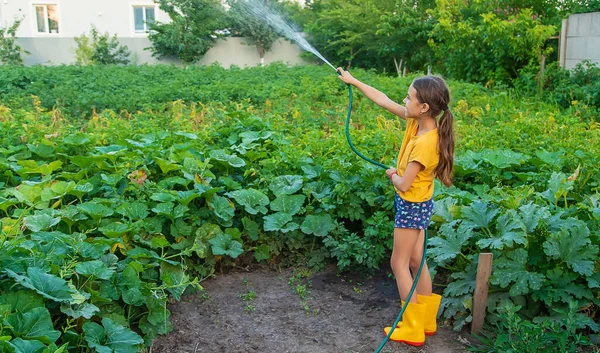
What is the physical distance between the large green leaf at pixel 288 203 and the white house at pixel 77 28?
1995 centimetres

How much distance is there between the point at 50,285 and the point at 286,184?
2059 mm

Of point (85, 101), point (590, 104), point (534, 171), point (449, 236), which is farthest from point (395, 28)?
point (449, 236)

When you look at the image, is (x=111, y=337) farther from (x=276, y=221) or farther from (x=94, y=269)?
(x=276, y=221)

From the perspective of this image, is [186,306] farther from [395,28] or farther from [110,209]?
[395,28]

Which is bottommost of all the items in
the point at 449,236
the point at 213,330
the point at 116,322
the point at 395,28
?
the point at 213,330

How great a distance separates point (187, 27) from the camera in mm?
22969

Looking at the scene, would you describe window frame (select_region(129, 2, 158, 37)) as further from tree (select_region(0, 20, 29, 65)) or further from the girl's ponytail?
the girl's ponytail

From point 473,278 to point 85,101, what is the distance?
7.37m

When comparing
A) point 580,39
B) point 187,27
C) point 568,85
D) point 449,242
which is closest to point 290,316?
point 449,242

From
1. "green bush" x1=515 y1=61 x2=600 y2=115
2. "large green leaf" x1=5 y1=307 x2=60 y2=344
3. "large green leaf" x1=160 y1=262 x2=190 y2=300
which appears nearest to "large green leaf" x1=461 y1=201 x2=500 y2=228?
"large green leaf" x1=160 y1=262 x2=190 y2=300

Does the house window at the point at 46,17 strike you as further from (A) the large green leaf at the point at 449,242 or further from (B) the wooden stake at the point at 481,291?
(B) the wooden stake at the point at 481,291

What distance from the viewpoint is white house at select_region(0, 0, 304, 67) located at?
23.8 metres

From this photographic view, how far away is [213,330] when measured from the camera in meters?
3.61

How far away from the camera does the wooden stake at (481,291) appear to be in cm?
339
